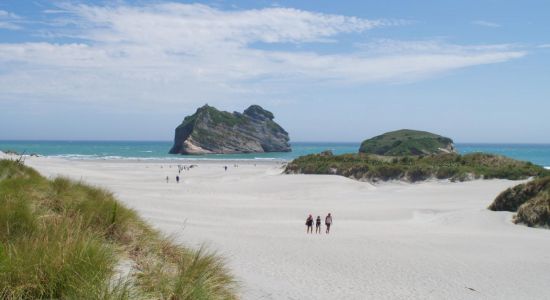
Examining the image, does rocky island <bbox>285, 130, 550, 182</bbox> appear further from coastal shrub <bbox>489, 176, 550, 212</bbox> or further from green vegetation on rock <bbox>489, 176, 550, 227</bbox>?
green vegetation on rock <bbox>489, 176, 550, 227</bbox>

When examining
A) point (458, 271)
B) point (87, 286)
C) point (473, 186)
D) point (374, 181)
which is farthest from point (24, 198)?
point (374, 181)

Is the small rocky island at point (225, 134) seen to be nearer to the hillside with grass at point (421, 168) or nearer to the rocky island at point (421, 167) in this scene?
the rocky island at point (421, 167)

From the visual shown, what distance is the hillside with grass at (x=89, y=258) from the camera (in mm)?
5297

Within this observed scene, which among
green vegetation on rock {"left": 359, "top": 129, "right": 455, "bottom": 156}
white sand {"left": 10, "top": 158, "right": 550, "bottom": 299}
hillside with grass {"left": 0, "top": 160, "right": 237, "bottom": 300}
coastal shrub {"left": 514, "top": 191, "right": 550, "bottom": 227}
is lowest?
white sand {"left": 10, "top": 158, "right": 550, "bottom": 299}

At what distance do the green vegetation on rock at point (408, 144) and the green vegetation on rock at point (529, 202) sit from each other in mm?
57183

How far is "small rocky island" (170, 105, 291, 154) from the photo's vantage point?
471 ft

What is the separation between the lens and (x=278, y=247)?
54.9 ft

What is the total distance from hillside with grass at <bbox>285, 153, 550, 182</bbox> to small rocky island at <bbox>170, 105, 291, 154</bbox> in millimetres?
82107

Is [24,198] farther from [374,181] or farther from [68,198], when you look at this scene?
[374,181]

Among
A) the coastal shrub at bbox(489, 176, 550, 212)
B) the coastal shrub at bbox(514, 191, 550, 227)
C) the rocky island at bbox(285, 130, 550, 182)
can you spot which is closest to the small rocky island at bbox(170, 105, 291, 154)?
the rocky island at bbox(285, 130, 550, 182)

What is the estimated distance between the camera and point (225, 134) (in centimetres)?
15025

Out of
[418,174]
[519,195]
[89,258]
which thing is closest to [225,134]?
[418,174]

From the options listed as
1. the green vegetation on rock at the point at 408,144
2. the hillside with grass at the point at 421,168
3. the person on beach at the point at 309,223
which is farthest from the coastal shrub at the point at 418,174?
the green vegetation on rock at the point at 408,144

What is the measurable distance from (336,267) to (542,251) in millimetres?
7492
